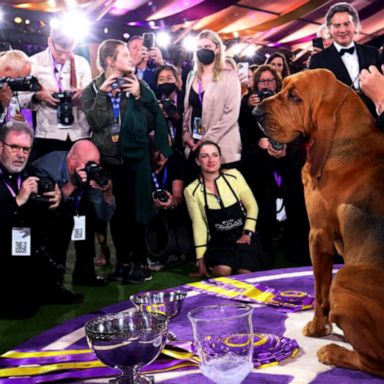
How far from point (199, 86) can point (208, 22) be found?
11.5m

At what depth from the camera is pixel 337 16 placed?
3.82m

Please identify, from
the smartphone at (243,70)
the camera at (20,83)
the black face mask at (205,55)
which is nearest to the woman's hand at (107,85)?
the camera at (20,83)

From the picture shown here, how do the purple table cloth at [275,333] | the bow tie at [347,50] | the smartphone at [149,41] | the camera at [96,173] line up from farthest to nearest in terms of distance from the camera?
the smartphone at [149,41], the camera at [96,173], the bow tie at [347,50], the purple table cloth at [275,333]

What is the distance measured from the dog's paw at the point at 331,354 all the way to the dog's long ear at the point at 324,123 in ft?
1.64

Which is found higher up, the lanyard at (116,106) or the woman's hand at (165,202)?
the lanyard at (116,106)

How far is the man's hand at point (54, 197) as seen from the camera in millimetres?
4149

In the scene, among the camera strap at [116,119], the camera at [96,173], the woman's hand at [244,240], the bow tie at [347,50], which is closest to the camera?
the bow tie at [347,50]

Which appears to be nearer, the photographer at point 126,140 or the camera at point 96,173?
the camera at point 96,173

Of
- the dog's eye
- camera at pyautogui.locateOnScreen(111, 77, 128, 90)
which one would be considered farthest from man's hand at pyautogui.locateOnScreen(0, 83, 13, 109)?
the dog's eye

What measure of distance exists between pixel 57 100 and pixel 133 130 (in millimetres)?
654

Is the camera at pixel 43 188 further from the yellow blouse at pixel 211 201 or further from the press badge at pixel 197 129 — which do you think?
the press badge at pixel 197 129

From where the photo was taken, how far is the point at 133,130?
481 cm

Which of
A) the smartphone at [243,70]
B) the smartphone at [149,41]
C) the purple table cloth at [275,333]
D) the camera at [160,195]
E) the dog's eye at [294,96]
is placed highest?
the smartphone at [149,41]

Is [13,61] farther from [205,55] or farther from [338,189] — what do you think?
[338,189]
